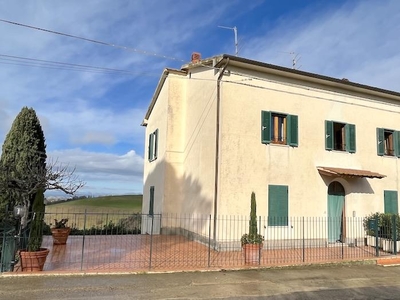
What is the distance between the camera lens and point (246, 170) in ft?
40.8

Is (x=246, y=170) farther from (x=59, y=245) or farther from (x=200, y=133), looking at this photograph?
(x=59, y=245)

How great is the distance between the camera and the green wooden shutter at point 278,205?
1262 centimetres

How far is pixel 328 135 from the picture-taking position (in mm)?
14172

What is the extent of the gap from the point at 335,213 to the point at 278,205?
3.08 meters

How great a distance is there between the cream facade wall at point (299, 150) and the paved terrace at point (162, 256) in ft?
5.50

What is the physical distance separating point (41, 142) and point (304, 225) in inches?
395

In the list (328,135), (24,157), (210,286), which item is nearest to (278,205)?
(328,135)

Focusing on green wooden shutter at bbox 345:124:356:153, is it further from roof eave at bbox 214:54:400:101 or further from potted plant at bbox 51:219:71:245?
potted plant at bbox 51:219:71:245

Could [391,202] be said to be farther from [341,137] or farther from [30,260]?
[30,260]

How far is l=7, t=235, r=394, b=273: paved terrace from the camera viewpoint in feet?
30.2

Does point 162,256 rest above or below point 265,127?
below

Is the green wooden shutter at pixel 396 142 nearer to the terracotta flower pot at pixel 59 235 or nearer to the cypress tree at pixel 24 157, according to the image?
the terracotta flower pot at pixel 59 235

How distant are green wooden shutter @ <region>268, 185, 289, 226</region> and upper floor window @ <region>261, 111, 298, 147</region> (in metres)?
1.84

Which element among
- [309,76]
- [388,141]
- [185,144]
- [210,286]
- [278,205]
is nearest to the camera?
[210,286]
